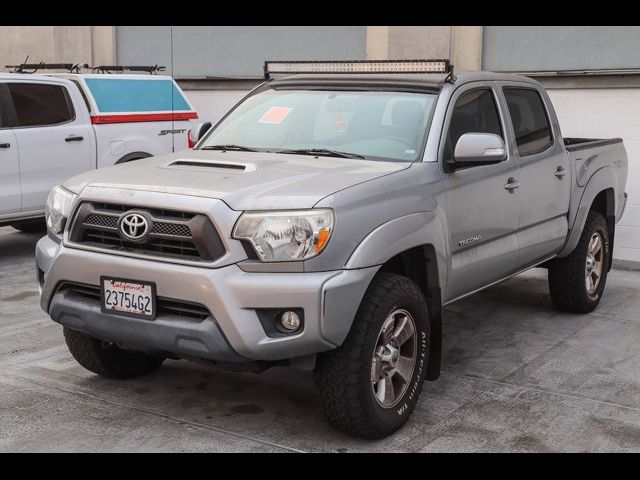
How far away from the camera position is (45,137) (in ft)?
29.9

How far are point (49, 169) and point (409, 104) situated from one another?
5072mm

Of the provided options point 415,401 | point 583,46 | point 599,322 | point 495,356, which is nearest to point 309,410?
point 415,401

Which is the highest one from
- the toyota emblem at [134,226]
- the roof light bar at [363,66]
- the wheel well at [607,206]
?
the roof light bar at [363,66]

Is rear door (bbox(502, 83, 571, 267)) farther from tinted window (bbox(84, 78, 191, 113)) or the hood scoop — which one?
tinted window (bbox(84, 78, 191, 113))

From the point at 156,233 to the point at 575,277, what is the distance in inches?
148

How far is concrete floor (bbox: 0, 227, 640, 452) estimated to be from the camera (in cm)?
440

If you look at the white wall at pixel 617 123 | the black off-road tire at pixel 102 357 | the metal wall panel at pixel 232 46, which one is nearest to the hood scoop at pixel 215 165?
the black off-road tire at pixel 102 357

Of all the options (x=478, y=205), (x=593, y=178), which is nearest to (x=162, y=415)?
(x=478, y=205)

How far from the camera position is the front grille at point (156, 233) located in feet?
13.3

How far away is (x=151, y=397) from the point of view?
500cm

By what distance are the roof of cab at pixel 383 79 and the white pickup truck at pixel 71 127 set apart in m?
3.97

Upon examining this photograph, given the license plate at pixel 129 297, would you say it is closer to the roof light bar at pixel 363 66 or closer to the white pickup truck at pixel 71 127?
the roof light bar at pixel 363 66

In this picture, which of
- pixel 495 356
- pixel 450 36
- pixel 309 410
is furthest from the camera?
pixel 450 36

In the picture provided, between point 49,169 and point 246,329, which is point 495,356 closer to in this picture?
point 246,329
